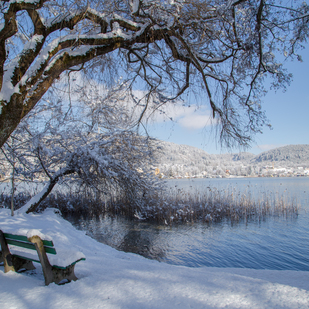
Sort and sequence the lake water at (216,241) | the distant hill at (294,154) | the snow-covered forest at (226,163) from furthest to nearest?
1. the distant hill at (294,154)
2. the snow-covered forest at (226,163)
3. the lake water at (216,241)

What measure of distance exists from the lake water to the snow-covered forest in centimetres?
249

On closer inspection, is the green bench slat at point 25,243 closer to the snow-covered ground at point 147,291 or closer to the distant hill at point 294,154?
the snow-covered ground at point 147,291

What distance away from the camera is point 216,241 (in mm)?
6691

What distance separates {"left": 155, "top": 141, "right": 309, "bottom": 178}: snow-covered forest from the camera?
335 inches

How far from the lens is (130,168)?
25.9 ft

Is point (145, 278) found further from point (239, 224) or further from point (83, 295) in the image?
point (239, 224)

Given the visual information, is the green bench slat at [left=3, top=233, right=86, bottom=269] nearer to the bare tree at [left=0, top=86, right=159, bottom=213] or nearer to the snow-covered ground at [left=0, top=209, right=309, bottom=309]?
the snow-covered ground at [left=0, top=209, right=309, bottom=309]

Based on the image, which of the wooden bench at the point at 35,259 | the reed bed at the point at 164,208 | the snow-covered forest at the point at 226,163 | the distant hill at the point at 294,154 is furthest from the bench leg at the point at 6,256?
the distant hill at the point at 294,154

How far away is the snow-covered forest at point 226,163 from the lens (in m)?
8.50

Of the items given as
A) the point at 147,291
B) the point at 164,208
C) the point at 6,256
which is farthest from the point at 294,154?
the point at 6,256

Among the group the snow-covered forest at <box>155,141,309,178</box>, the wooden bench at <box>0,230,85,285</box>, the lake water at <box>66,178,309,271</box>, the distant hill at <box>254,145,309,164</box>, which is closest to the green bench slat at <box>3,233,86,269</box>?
the wooden bench at <box>0,230,85,285</box>

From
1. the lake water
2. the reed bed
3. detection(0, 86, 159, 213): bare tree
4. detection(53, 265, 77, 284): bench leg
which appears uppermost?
detection(0, 86, 159, 213): bare tree

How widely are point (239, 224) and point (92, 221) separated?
20.1ft

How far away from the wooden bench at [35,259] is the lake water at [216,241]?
10.6 feet
